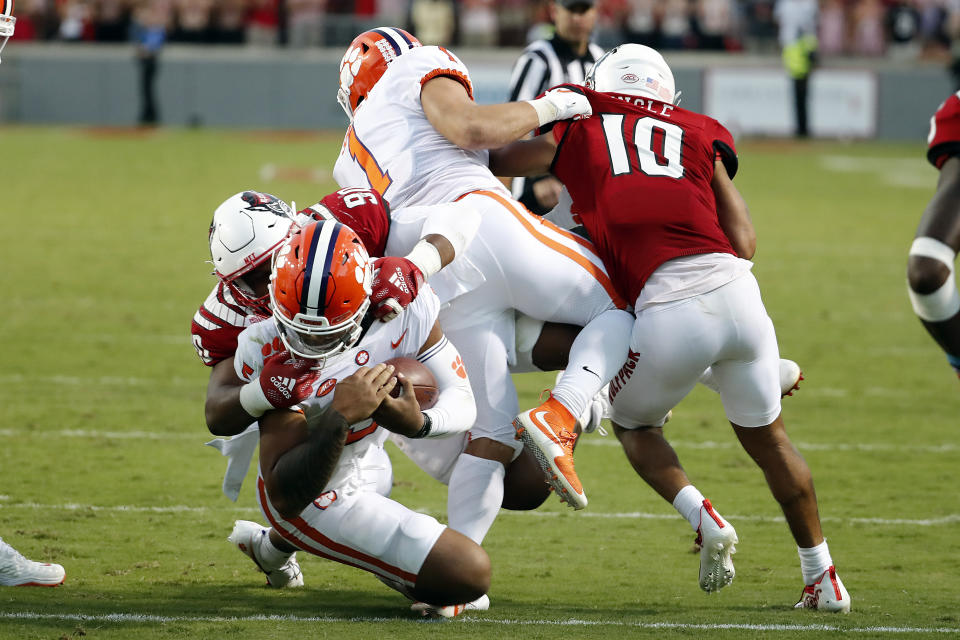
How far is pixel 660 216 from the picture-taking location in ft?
13.3

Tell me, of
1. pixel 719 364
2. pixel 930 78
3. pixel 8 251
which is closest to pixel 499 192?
pixel 719 364

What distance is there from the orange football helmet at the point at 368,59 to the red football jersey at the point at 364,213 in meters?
Result: 0.71

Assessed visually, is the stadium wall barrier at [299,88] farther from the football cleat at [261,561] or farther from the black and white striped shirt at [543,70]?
the football cleat at [261,561]

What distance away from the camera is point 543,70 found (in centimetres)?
742

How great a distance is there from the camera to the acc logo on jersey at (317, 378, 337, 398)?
384 centimetres

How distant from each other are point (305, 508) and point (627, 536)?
1590mm

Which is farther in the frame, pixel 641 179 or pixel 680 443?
pixel 680 443

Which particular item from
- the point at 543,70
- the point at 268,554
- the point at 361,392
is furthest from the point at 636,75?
the point at 543,70

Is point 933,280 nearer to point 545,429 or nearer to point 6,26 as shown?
point 545,429

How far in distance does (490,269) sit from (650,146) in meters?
0.64

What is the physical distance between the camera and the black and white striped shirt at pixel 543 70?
737cm

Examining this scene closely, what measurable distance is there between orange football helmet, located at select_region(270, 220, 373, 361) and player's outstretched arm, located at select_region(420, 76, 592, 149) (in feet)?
2.33

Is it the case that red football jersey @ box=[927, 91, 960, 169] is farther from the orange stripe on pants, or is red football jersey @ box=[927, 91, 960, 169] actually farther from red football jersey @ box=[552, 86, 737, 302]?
the orange stripe on pants

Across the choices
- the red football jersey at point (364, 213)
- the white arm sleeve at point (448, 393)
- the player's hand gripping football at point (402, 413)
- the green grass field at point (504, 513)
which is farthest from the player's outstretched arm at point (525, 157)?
the green grass field at point (504, 513)
